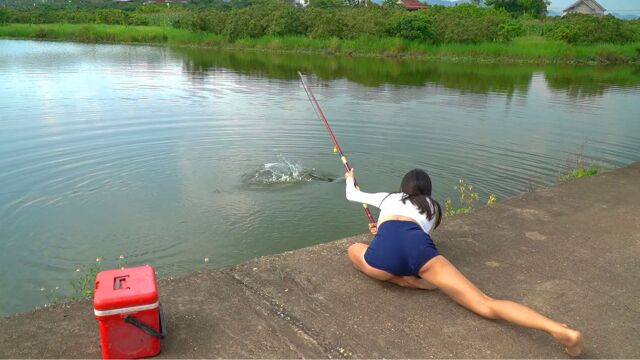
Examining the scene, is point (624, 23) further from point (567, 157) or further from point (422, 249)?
point (422, 249)

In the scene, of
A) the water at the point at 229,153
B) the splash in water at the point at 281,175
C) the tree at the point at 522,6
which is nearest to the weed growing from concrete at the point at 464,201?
the water at the point at 229,153

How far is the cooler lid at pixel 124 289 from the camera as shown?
8.39 feet

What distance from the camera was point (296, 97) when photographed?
47.6 feet

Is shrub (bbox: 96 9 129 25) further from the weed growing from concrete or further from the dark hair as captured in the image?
the dark hair

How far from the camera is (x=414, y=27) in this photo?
30.2 meters

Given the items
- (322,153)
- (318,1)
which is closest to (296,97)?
(322,153)

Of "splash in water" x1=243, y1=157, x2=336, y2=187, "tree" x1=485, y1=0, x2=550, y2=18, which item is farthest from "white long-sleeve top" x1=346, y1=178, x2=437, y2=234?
"tree" x1=485, y1=0, x2=550, y2=18

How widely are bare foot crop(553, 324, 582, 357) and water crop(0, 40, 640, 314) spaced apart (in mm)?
3342

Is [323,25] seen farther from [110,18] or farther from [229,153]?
[229,153]

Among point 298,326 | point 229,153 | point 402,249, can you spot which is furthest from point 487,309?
point 229,153

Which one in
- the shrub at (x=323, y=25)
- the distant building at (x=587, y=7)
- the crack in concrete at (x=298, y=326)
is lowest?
the crack in concrete at (x=298, y=326)

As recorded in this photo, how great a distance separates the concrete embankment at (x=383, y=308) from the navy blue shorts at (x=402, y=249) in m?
0.20

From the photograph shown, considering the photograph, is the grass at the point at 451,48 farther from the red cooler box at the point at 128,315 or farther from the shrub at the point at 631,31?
the red cooler box at the point at 128,315

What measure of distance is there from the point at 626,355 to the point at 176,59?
24.6 meters
